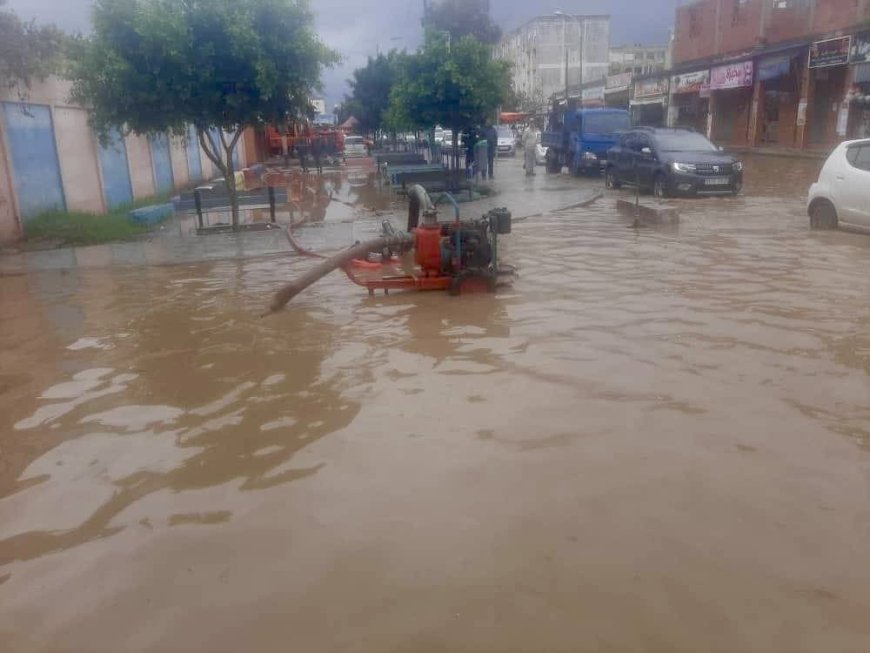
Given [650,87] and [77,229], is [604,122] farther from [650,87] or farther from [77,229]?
[650,87]

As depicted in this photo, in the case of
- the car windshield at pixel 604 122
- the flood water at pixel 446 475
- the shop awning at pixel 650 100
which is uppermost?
the shop awning at pixel 650 100

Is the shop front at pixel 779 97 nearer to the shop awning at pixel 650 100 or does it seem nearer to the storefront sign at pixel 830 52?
the storefront sign at pixel 830 52

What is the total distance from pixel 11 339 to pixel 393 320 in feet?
12.0

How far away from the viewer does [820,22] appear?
3098 cm

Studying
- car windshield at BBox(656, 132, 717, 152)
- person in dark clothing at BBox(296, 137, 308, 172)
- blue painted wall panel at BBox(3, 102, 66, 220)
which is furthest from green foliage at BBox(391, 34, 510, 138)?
person in dark clothing at BBox(296, 137, 308, 172)

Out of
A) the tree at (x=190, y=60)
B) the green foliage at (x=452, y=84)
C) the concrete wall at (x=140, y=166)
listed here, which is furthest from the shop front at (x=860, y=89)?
the concrete wall at (x=140, y=166)

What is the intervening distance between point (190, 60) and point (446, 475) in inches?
431

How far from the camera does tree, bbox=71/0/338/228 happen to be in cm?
1259

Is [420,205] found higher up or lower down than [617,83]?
lower down

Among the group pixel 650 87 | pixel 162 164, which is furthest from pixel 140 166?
pixel 650 87

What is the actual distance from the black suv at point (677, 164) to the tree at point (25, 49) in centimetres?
1113

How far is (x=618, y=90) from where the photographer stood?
4862 centimetres

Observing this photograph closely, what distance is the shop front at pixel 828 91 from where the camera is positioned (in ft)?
90.5

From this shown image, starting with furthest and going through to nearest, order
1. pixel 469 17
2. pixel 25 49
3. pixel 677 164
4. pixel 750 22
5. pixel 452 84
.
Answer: pixel 469 17 → pixel 750 22 → pixel 452 84 → pixel 677 164 → pixel 25 49
